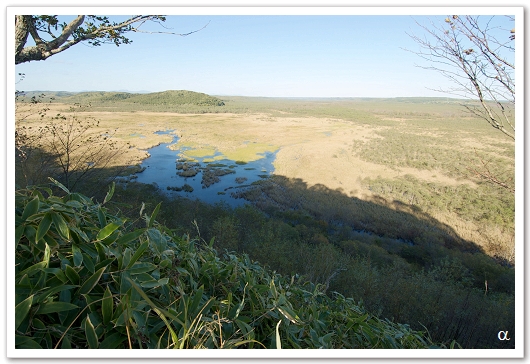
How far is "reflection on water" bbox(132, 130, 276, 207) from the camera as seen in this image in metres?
9.44

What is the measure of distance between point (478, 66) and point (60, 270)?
2148 mm

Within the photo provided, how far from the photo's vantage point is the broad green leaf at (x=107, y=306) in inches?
22.2

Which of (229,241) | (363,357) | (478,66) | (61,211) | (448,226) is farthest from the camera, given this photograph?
(448,226)

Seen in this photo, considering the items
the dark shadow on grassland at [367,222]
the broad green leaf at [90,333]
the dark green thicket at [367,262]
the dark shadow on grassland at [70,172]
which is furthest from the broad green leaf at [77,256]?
the dark shadow on grassland at [367,222]

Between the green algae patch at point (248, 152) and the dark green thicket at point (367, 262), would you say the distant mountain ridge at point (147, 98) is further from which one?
the green algae patch at point (248, 152)

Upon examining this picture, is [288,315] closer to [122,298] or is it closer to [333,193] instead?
[122,298]

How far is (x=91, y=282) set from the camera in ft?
1.92

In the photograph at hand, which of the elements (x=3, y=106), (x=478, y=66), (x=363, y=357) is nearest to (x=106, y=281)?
(x=363, y=357)

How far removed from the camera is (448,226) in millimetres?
10734

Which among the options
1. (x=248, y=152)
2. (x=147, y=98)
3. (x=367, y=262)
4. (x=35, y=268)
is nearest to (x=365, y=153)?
(x=248, y=152)

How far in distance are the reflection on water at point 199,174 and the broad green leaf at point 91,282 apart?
8152 mm

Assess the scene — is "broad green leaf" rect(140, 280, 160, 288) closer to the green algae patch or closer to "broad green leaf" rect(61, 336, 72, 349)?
"broad green leaf" rect(61, 336, 72, 349)

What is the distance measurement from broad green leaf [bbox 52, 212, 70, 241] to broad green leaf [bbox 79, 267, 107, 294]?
0.12m

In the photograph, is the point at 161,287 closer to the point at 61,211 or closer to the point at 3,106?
the point at 61,211
